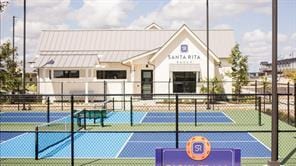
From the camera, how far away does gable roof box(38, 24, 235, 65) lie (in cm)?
4507

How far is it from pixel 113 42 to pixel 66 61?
19.4 feet

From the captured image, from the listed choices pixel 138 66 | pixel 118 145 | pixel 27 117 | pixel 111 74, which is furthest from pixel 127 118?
pixel 111 74

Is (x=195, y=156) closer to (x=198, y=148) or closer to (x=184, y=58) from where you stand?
(x=198, y=148)

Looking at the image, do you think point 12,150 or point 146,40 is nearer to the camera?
point 12,150

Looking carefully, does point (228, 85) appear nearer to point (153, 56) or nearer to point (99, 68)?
point (153, 56)

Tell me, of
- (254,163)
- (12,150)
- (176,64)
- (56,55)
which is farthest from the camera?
(56,55)

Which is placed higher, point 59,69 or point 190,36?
point 190,36

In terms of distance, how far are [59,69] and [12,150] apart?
2670cm

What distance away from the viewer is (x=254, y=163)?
43.1 feet

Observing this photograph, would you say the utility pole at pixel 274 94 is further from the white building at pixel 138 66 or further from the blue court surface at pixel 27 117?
the white building at pixel 138 66

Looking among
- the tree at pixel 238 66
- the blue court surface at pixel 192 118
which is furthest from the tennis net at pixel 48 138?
the tree at pixel 238 66

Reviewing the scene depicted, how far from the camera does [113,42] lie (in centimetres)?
4688

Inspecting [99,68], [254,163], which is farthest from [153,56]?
[254,163]

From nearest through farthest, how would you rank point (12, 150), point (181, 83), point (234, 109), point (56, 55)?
point (12, 150) → point (234, 109) → point (181, 83) → point (56, 55)
